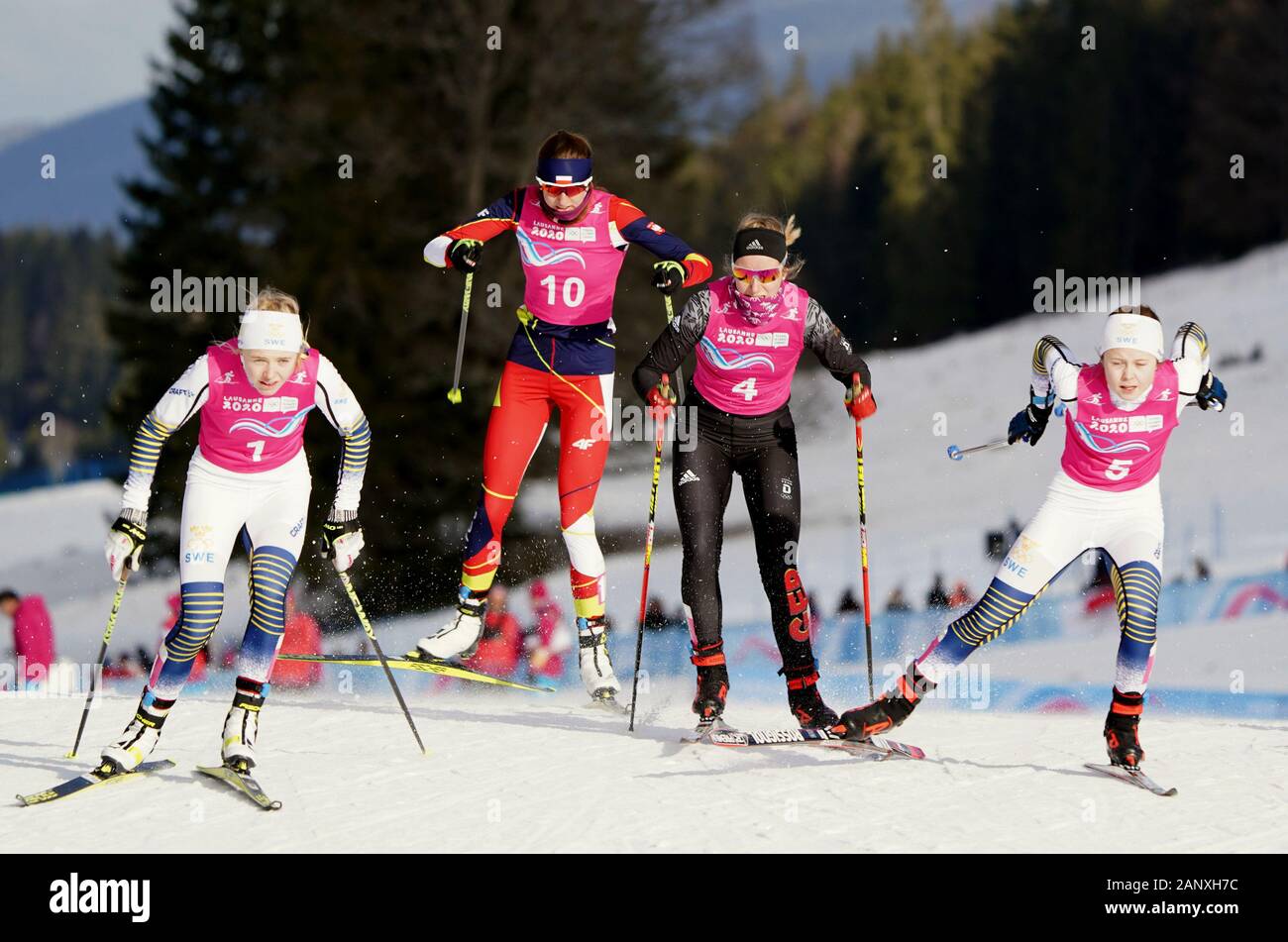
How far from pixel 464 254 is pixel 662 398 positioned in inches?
57.4

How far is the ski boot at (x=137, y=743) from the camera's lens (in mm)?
6672

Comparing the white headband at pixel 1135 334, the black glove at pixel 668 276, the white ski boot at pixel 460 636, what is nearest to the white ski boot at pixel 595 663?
the white ski boot at pixel 460 636

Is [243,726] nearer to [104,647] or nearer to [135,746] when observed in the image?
[135,746]

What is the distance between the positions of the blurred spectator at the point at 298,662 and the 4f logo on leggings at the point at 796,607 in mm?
3704

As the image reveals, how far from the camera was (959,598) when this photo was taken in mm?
15898

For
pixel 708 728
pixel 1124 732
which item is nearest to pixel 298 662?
pixel 708 728

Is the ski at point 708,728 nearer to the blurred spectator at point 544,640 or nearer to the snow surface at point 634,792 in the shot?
the snow surface at point 634,792

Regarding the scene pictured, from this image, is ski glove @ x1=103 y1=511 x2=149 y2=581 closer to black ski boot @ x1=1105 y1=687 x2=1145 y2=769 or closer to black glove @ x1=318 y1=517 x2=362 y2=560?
black glove @ x1=318 y1=517 x2=362 y2=560

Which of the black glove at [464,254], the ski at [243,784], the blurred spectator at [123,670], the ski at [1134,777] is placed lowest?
the blurred spectator at [123,670]

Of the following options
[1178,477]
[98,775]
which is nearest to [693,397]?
[98,775]

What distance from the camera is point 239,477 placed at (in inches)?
256

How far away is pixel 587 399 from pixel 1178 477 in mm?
15105

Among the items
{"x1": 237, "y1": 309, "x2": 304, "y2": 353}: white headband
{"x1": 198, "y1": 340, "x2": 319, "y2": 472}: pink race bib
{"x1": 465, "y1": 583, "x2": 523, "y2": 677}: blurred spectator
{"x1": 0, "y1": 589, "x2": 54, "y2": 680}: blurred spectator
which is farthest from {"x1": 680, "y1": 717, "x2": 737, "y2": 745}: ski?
{"x1": 0, "y1": 589, "x2": 54, "y2": 680}: blurred spectator
